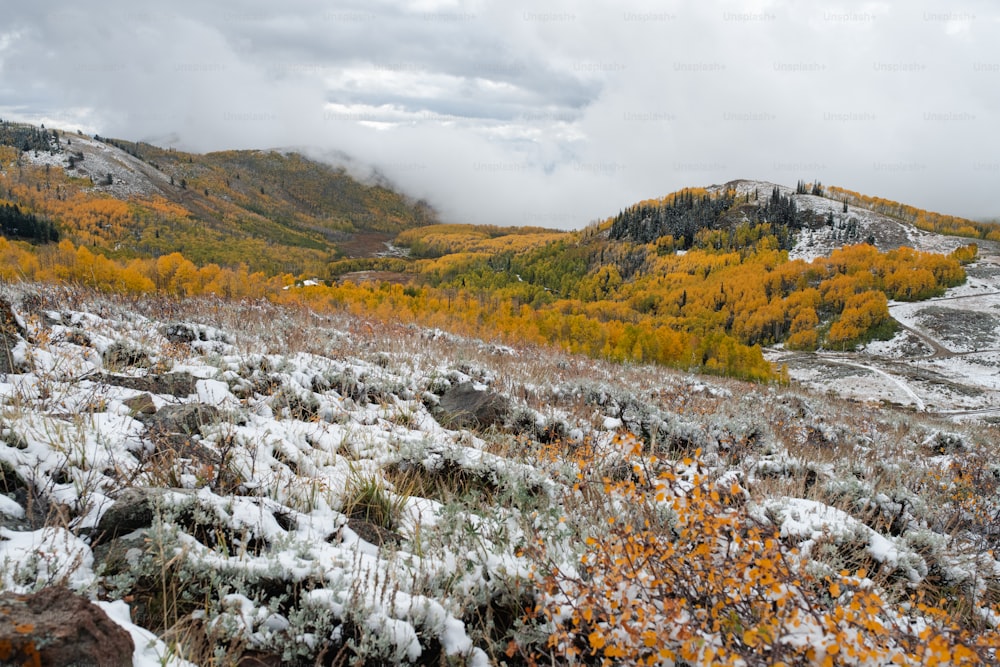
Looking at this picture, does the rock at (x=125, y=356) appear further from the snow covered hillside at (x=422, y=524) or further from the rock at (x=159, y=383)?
the rock at (x=159, y=383)

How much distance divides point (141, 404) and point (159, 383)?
2.96ft

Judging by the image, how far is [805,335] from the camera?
118938 mm

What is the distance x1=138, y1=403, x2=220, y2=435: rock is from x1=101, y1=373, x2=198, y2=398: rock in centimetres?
75

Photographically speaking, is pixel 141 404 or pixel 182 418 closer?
pixel 182 418

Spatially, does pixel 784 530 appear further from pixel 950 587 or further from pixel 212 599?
pixel 212 599

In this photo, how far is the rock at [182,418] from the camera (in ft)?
15.0

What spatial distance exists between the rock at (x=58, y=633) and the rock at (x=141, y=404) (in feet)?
10.5

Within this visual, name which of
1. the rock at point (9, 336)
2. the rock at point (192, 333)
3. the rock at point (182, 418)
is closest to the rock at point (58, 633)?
the rock at point (182, 418)

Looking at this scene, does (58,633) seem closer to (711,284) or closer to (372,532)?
(372,532)

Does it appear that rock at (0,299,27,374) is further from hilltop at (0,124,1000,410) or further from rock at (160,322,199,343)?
hilltop at (0,124,1000,410)

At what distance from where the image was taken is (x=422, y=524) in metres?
4.04

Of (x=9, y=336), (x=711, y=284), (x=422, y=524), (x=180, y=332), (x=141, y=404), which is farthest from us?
(x=711, y=284)

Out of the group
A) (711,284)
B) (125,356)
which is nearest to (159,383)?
(125,356)

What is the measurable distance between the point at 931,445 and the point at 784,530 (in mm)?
10342
